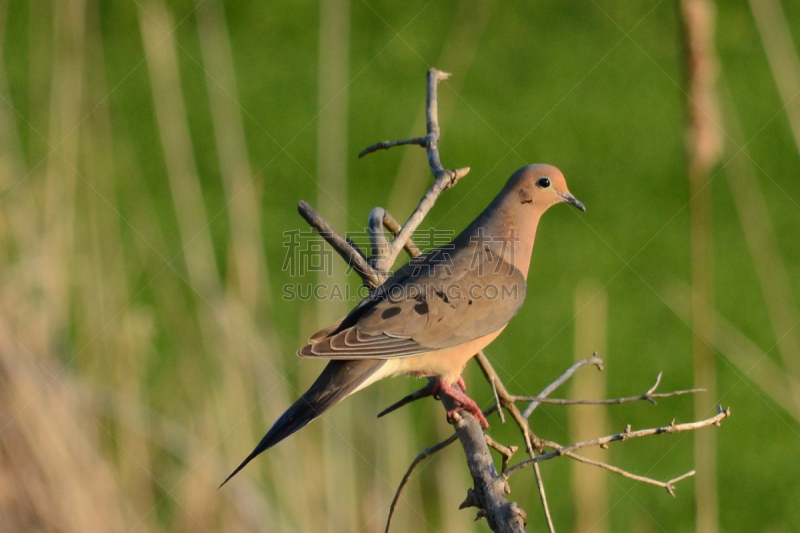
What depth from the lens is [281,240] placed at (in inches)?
241

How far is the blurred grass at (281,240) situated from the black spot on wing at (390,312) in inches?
23.0

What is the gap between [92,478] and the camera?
118 inches

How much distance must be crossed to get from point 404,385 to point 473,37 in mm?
4329

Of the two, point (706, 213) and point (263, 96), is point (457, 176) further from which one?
point (263, 96)

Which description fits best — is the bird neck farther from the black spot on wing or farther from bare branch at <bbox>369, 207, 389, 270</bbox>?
bare branch at <bbox>369, 207, 389, 270</bbox>

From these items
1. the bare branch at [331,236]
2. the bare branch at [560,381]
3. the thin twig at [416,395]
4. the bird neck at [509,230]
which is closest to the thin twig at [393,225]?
Answer: the bare branch at [331,236]

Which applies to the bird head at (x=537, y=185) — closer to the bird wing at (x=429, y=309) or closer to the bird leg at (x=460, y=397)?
the bird wing at (x=429, y=309)

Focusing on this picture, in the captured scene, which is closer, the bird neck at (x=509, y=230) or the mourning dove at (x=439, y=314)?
the mourning dove at (x=439, y=314)

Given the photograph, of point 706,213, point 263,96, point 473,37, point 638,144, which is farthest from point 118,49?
point 706,213

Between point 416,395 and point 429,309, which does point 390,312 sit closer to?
point 429,309

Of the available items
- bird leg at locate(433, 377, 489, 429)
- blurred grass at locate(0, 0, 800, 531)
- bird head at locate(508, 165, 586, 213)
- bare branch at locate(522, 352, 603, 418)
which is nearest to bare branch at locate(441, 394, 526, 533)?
bare branch at locate(522, 352, 603, 418)

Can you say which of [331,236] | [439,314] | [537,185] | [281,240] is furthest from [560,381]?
[281,240]

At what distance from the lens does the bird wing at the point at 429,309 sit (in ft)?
8.96

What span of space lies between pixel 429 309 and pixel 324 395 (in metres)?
0.49
